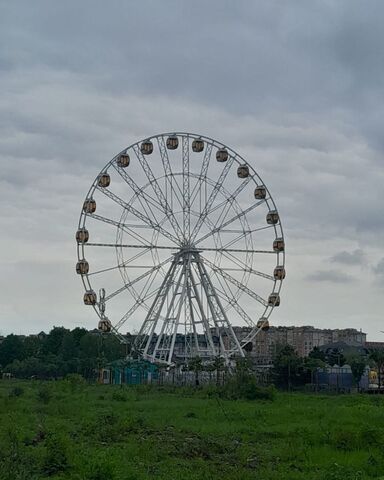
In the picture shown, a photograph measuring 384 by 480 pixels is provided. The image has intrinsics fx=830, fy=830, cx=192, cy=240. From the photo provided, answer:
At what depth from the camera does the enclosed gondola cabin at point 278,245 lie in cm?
6431

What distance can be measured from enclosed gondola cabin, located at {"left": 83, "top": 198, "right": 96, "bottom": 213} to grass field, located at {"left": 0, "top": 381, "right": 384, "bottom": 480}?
1918cm

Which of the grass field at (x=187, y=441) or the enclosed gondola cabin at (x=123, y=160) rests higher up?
the enclosed gondola cabin at (x=123, y=160)

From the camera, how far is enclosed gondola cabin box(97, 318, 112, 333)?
196ft

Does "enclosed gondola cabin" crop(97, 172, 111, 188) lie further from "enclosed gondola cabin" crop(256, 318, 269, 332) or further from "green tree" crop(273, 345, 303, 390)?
"green tree" crop(273, 345, 303, 390)

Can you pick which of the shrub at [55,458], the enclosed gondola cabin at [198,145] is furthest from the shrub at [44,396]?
the enclosed gondola cabin at [198,145]

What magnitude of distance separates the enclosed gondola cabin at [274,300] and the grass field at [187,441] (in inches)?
787

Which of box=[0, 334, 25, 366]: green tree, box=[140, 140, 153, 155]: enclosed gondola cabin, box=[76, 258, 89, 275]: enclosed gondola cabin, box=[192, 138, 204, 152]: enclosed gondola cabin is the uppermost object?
box=[192, 138, 204, 152]: enclosed gondola cabin

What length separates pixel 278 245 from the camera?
64.3 meters

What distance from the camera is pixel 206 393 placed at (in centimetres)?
5238

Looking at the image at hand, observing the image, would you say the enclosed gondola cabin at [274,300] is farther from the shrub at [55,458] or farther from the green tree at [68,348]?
the green tree at [68,348]

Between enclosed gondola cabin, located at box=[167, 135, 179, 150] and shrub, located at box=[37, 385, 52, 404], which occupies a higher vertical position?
enclosed gondola cabin, located at box=[167, 135, 179, 150]

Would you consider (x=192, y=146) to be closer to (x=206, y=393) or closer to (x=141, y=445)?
(x=206, y=393)

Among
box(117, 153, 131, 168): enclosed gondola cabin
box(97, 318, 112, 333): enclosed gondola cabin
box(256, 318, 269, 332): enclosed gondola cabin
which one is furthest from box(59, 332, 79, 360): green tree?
box(117, 153, 131, 168): enclosed gondola cabin

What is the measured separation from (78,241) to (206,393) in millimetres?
15356
